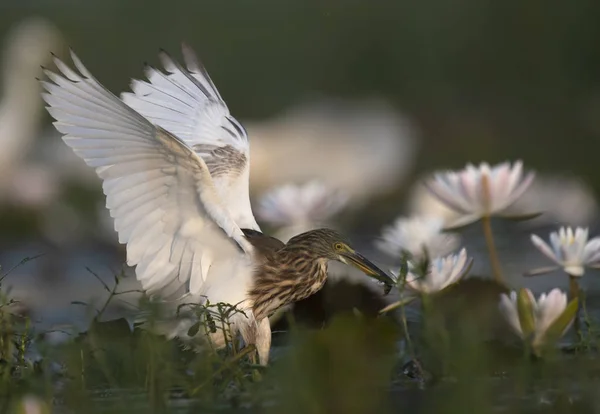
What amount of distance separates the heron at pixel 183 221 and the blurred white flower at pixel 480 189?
33 cm

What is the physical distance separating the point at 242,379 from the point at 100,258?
145 inches

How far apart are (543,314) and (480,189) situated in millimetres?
637

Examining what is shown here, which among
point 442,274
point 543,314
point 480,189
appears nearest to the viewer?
point 543,314

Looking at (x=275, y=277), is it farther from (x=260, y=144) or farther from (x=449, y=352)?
(x=260, y=144)

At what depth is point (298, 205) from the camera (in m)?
4.54

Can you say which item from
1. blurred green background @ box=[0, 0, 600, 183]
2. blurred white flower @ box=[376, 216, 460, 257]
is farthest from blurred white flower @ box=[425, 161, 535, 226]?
blurred green background @ box=[0, 0, 600, 183]

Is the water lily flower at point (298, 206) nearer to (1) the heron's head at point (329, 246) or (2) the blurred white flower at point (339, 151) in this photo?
(1) the heron's head at point (329, 246)

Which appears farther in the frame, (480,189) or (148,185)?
(480,189)

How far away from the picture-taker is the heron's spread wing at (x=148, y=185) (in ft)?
12.0

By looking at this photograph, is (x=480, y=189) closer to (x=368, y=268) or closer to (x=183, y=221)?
(x=368, y=268)

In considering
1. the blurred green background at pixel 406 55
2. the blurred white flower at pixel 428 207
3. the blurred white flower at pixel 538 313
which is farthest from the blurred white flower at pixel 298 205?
the blurred green background at pixel 406 55

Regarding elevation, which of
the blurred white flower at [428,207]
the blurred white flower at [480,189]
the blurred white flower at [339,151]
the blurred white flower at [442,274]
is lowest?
the blurred white flower at [442,274]

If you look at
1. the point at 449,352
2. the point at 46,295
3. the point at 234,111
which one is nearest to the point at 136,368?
the point at 449,352

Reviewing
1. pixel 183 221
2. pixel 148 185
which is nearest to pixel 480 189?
pixel 183 221
